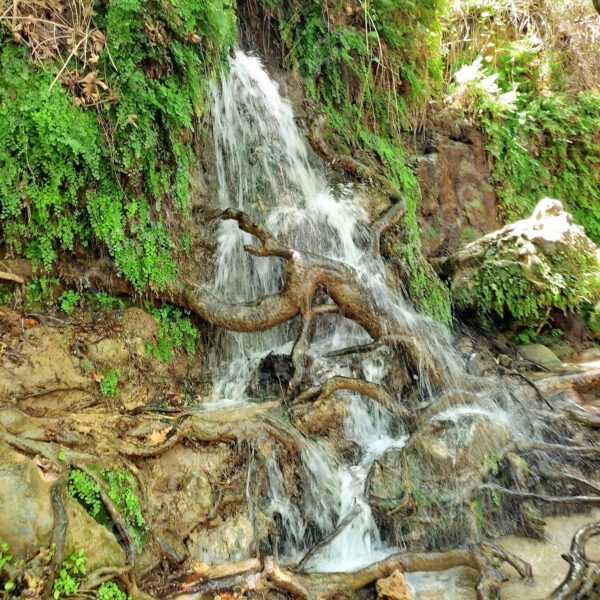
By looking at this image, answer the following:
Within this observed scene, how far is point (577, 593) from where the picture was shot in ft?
10.3

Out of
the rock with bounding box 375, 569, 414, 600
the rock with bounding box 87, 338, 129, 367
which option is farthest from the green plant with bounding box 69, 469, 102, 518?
the rock with bounding box 375, 569, 414, 600

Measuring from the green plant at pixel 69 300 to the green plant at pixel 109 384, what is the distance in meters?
0.71

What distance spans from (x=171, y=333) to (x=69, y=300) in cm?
103

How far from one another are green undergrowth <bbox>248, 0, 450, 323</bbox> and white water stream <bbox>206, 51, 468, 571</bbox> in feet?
2.36

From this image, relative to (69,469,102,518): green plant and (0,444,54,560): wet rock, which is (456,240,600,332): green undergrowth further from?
(0,444,54,560): wet rock

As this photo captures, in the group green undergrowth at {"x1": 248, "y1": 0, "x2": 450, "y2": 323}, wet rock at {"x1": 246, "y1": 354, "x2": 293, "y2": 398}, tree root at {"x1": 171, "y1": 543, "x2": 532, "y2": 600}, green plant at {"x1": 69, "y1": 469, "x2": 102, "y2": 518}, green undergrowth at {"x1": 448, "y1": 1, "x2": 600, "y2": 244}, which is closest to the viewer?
green plant at {"x1": 69, "y1": 469, "x2": 102, "y2": 518}

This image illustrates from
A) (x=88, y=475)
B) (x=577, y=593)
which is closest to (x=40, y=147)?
(x=88, y=475)

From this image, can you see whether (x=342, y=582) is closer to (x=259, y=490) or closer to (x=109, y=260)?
(x=259, y=490)

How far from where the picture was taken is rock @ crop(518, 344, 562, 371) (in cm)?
693

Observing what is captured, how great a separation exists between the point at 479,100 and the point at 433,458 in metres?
8.01

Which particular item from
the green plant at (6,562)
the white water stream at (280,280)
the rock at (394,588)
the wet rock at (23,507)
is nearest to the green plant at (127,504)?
the wet rock at (23,507)

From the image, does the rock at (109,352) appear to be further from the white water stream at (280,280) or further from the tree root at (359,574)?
the tree root at (359,574)

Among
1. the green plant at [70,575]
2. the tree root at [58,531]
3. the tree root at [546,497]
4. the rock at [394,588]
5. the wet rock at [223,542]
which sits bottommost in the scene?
the rock at [394,588]

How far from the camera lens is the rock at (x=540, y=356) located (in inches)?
273
